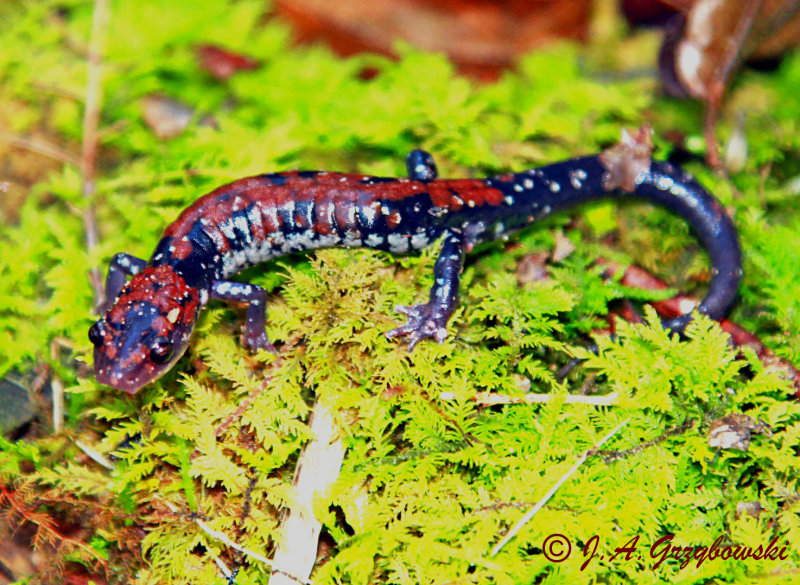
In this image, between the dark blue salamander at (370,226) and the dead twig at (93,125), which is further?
the dead twig at (93,125)

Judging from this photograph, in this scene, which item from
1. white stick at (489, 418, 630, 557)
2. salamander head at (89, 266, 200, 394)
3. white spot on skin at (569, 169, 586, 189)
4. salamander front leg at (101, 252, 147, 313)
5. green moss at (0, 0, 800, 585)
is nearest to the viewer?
white stick at (489, 418, 630, 557)

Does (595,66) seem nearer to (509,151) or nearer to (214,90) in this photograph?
(509,151)

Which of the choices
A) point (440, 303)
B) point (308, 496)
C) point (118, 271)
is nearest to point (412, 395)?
point (440, 303)

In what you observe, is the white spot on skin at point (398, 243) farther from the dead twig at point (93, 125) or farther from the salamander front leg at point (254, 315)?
the dead twig at point (93, 125)

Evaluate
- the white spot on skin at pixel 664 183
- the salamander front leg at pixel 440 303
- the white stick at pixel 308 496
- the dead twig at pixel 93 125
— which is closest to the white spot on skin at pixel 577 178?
the white spot on skin at pixel 664 183

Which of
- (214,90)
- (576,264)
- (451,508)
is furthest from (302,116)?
(451,508)

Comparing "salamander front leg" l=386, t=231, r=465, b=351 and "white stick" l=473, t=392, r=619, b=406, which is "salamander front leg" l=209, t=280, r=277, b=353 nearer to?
"salamander front leg" l=386, t=231, r=465, b=351

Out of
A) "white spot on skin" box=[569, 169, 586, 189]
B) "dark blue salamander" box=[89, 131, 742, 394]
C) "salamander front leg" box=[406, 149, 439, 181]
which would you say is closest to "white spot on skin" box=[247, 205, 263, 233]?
"dark blue salamander" box=[89, 131, 742, 394]
